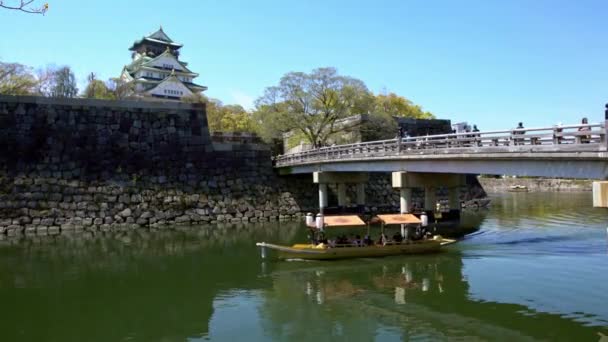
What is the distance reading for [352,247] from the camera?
1944 cm

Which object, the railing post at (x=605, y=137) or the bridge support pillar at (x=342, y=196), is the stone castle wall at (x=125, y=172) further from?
the railing post at (x=605, y=137)

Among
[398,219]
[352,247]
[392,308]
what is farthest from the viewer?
[398,219]

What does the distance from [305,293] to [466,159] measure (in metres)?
8.97

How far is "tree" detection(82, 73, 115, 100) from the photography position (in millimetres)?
49400

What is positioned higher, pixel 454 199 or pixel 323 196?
pixel 323 196

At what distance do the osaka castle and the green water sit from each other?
4213 centimetres

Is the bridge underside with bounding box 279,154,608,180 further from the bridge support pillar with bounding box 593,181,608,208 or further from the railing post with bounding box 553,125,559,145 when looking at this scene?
the bridge support pillar with bounding box 593,181,608,208

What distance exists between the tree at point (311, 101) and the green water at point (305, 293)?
18934mm

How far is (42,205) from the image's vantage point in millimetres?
29703

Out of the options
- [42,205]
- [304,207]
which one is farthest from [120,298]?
[304,207]

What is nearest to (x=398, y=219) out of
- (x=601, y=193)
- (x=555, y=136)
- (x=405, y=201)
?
(x=405, y=201)

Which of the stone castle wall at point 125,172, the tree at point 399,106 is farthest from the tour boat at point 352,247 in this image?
the tree at point 399,106

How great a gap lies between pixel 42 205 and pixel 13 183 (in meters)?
2.23

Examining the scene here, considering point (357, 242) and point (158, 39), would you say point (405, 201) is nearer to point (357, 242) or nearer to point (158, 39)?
point (357, 242)
